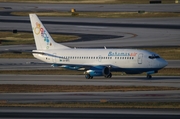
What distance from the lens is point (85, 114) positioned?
40.8 meters

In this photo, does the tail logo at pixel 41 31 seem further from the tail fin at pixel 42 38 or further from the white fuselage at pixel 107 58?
the white fuselage at pixel 107 58

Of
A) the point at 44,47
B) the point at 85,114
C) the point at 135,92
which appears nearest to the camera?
the point at 85,114

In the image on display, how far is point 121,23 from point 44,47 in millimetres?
54243

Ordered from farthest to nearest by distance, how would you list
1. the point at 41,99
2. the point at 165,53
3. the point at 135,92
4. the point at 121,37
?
1. the point at 121,37
2. the point at 165,53
3. the point at 135,92
4. the point at 41,99

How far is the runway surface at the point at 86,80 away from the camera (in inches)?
2311

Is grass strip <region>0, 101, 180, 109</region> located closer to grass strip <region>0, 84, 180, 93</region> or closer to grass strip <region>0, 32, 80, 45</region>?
grass strip <region>0, 84, 180, 93</region>

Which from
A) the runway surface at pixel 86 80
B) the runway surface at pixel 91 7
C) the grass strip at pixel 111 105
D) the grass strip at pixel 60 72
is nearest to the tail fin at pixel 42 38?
the grass strip at pixel 60 72

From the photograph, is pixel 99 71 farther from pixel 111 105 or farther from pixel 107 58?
pixel 111 105

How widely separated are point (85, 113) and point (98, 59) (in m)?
23.2

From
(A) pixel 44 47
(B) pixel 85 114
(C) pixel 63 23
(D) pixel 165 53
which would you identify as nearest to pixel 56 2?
(C) pixel 63 23

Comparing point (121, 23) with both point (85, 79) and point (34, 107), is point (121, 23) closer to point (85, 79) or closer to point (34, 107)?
point (85, 79)

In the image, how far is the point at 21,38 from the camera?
10669 centimetres

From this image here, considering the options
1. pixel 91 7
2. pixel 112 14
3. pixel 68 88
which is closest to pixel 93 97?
pixel 68 88

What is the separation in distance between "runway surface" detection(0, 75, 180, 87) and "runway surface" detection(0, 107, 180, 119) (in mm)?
15167
